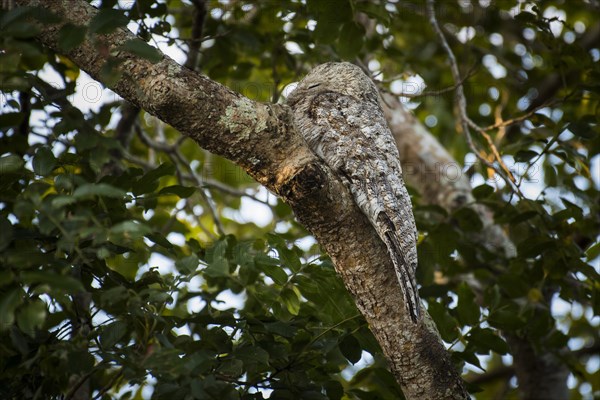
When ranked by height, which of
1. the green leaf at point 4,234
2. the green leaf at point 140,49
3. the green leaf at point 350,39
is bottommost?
the green leaf at point 4,234

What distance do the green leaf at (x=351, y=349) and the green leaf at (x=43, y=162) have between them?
1269mm

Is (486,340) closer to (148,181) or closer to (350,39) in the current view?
(148,181)

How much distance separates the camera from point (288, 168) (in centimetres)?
217

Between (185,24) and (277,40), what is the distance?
0.70 metres

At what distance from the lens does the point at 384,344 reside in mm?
2309

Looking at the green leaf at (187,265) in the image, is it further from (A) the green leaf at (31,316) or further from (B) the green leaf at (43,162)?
(A) the green leaf at (31,316)

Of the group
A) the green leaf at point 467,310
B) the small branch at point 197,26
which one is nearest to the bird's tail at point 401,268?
the green leaf at point 467,310

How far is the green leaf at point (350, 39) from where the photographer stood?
3320 millimetres

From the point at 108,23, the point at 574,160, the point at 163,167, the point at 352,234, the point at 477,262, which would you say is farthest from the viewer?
the point at 477,262

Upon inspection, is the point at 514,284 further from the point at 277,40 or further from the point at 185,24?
the point at 185,24

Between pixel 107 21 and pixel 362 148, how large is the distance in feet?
3.71

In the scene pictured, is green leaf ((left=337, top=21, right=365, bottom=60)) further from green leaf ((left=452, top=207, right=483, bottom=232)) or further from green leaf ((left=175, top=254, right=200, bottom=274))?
green leaf ((left=175, top=254, right=200, bottom=274))

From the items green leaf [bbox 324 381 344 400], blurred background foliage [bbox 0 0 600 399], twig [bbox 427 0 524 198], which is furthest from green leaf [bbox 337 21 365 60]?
green leaf [bbox 324 381 344 400]

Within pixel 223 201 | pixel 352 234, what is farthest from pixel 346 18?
pixel 223 201
